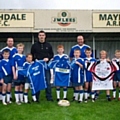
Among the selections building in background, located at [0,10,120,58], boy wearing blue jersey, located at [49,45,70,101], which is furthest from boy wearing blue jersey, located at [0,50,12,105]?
building in background, located at [0,10,120,58]

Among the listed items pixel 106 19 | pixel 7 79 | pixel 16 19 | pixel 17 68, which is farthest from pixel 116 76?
pixel 16 19

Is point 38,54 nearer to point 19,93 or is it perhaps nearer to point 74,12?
point 19,93

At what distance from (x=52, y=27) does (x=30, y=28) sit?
0.99 meters

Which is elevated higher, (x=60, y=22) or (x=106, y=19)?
(x=106, y=19)

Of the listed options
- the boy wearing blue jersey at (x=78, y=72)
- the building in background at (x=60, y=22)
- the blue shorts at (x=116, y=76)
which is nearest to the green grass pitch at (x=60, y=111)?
the boy wearing blue jersey at (x=78, y=72)

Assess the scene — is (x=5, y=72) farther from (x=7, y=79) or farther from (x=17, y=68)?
(x=17, y=68)

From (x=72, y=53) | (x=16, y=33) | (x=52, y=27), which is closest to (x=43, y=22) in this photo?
(x=52, y=27)

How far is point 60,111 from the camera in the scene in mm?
7043

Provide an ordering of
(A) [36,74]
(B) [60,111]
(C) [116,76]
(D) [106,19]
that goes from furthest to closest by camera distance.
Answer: (D) [106,19], (C) [116,76], (A) [36,74], (B) [60,111]

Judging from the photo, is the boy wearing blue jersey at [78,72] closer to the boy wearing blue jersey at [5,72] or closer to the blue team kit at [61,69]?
the blue team kit at [61,69]

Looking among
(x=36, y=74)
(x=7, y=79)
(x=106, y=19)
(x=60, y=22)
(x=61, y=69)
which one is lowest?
(x=7, y=79)

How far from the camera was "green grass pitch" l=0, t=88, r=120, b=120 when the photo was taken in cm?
657

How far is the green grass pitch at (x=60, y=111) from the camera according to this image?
6566mm

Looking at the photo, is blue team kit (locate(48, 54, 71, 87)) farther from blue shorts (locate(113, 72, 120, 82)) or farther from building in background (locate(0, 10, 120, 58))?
building in background (locate(0, 10, 120, 58))
